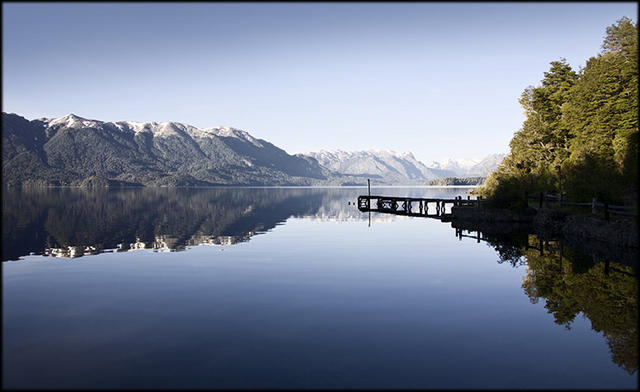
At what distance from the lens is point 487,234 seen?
40344 millimetres

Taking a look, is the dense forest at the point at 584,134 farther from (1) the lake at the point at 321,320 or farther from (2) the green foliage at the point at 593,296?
(1) the lake at the point at 321,320

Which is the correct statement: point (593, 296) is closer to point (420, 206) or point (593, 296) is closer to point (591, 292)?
point (591, 292)

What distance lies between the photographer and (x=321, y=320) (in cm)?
1442

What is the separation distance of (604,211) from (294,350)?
1101 inches

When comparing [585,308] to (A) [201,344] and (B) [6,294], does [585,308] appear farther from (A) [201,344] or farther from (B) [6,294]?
(B) [6,294]

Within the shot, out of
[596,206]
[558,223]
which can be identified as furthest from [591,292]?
[558,223]

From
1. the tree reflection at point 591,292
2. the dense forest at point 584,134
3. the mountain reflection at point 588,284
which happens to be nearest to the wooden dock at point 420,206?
the dense forest at point 584,134

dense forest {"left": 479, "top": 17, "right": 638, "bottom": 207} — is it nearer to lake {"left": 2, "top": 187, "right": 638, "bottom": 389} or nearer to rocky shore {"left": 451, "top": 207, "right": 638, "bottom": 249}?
rocky shore {"left": 451, "top": 207, "right": 638, "bottom": 249}

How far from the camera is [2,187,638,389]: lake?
10.2 metres

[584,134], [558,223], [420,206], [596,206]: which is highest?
[584,134]

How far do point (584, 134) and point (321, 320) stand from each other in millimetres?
49809

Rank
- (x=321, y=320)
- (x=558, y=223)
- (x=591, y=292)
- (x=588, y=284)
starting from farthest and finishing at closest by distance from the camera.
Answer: (x=558, y=223) < (x=588, y=284) < (x=591, y=292) < (x=321, y=320)

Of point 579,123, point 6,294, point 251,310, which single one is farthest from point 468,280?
point 579,123

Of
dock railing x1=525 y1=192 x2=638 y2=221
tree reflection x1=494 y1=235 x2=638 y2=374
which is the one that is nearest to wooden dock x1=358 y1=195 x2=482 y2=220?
dock railing x1=525 y1=192 x2=638 y2=221
